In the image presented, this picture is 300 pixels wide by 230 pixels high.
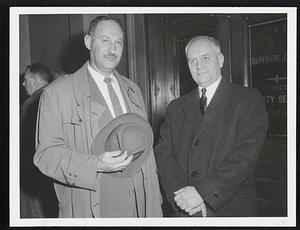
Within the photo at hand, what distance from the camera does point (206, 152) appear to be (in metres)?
1.59

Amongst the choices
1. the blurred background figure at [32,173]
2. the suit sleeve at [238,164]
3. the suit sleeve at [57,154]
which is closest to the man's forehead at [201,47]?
the suit sleeve at [238,164]

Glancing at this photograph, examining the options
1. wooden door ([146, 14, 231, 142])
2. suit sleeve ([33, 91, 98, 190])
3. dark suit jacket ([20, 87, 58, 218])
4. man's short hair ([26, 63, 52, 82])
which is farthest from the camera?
man's short hair ([26, 63, 52, 82])

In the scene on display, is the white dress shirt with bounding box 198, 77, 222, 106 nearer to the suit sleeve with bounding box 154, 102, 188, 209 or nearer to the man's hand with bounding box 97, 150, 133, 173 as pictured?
the suit sleeve with bounding box 154, 102, 188, 209

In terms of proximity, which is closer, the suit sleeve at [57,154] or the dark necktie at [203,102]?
the suit sleeve at [57,154]

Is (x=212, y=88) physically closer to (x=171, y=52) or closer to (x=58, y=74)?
(x=171, y=52)

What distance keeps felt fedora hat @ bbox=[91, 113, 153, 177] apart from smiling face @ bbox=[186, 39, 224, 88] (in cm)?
31

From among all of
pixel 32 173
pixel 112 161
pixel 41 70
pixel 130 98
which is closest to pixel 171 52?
pixel 130 98

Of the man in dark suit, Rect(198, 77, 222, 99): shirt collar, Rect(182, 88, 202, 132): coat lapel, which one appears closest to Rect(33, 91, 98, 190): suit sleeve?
the man in dark suit

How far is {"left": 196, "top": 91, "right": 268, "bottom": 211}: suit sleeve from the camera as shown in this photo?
1.55m

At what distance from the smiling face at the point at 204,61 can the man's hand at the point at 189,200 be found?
443mm

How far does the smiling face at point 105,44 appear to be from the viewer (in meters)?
1.56

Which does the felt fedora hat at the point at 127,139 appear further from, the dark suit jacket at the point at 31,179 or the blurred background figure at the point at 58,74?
the blurred background figure at the point at 58,74

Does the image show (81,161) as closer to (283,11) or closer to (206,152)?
(206,152)
